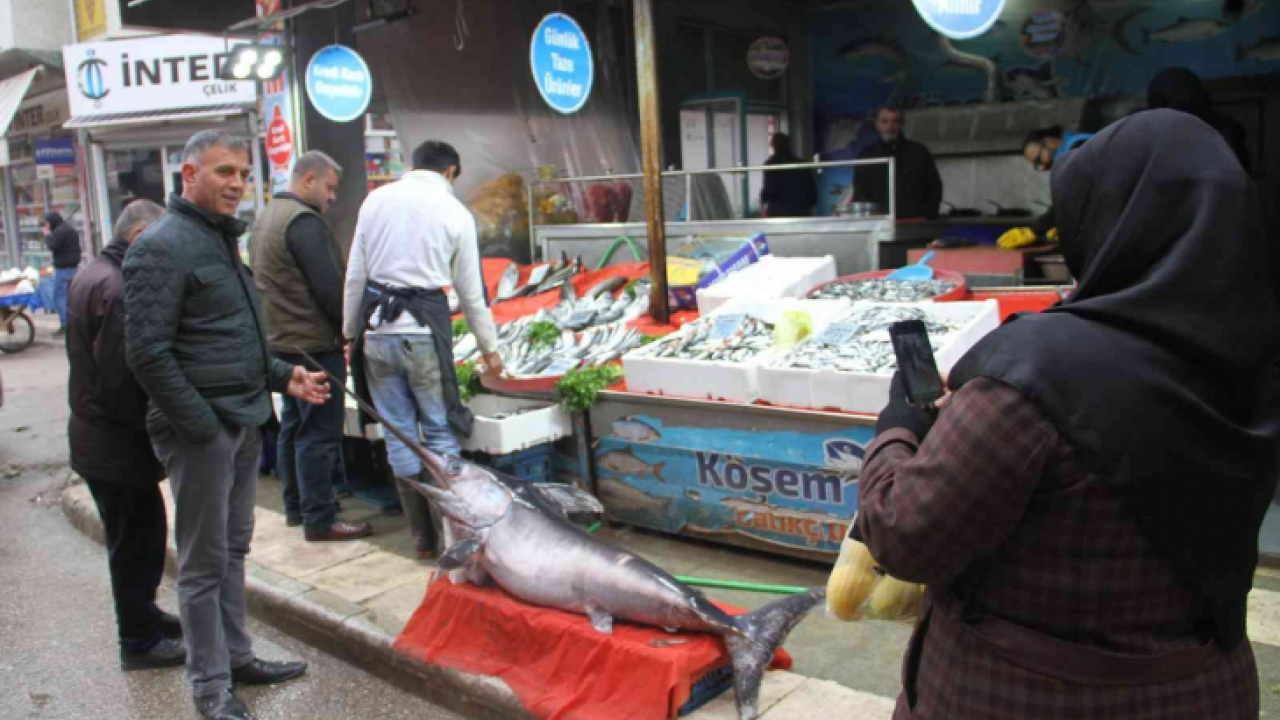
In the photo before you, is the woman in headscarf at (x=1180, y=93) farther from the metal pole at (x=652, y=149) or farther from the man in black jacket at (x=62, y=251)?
the man in black jacket at (x=62, y=251)

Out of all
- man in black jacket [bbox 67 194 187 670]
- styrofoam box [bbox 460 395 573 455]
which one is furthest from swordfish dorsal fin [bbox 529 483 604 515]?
man in black jacket [bbox 67 194 187 670]

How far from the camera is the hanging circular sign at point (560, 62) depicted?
7801 mm

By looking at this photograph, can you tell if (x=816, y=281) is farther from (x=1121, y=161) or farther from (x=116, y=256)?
(x=1121, y=161)

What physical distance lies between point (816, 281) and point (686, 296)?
3.01 feet

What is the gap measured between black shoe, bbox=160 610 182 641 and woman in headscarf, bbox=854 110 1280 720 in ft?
13.6

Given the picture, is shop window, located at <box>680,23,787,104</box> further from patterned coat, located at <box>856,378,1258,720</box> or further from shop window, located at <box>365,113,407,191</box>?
patterned coat, located at <box>856,378,1258,720</box>

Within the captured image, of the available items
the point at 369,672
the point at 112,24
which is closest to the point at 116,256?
the point at 369,672

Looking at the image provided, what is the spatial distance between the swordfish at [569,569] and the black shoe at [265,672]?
3.02 ft

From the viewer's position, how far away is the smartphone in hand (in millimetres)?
1998

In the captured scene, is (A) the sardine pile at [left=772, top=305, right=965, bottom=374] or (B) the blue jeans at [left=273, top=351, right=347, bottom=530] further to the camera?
(B) the blue jeans at [left=273, top=351, right=347, bottom=530]

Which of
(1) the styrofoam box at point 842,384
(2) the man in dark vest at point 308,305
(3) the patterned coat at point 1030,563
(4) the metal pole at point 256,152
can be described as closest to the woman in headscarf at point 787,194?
(1) the styrofoam box at point 842,384

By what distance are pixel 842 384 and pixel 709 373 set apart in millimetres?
762

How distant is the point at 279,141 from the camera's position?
32.4 feet

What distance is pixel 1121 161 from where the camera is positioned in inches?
66.0
